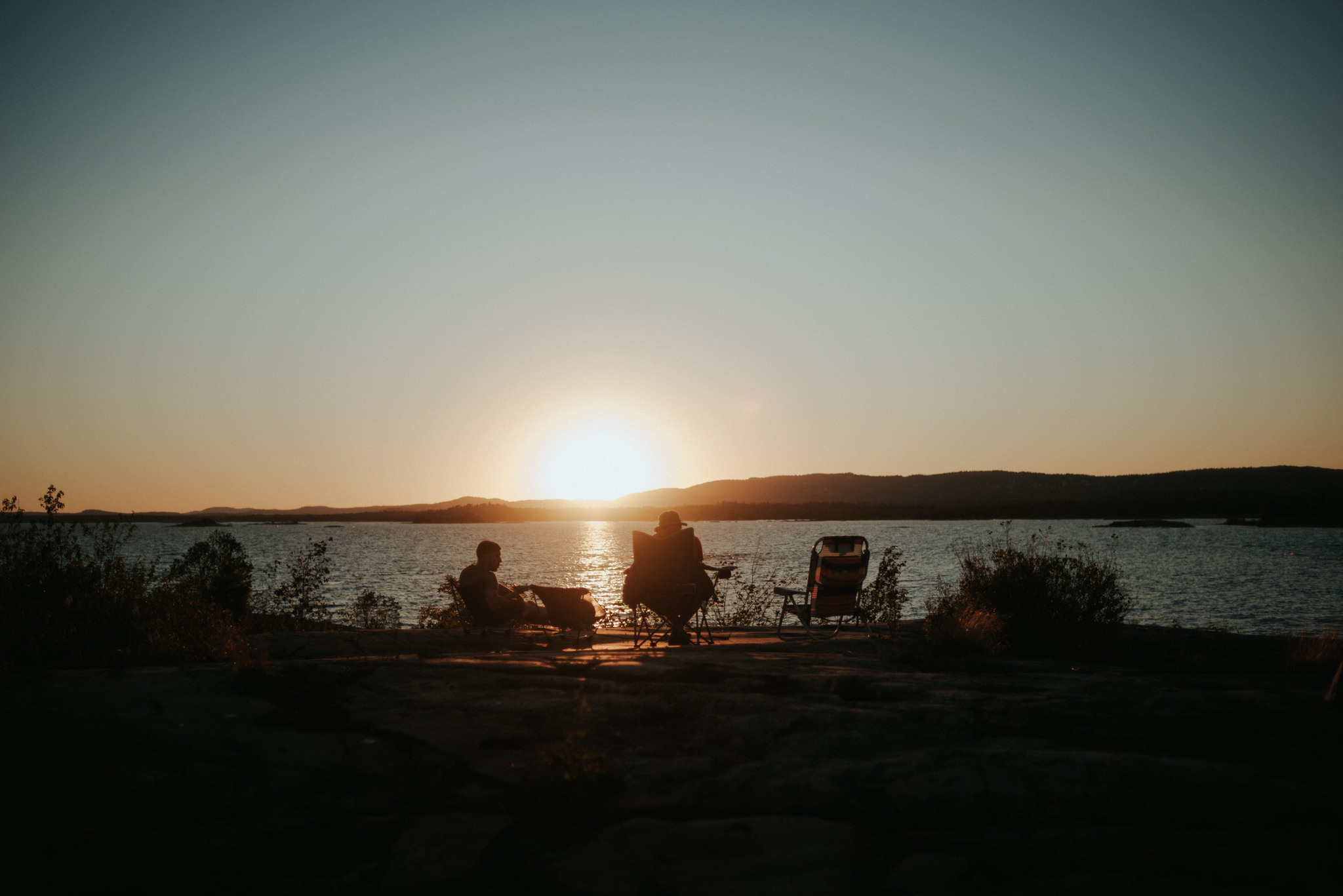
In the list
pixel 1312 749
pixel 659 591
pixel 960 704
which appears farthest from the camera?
pixel 659 591

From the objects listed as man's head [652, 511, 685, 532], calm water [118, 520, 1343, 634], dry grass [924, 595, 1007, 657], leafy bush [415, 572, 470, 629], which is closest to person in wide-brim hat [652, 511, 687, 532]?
man's head [652, 511, 685, 532]

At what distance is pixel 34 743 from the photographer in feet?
10.9

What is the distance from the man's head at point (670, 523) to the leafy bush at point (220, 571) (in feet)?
26.6

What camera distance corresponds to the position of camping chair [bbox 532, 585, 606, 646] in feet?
27.5

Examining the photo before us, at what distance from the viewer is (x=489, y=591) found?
8344mm

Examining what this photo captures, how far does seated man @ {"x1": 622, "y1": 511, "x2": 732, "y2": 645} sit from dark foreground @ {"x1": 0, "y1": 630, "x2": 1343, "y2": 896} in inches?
124

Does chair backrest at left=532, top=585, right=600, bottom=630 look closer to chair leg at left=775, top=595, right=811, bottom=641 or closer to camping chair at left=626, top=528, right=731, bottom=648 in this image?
camping chair at left=626, top=528, right=731, bottom=648

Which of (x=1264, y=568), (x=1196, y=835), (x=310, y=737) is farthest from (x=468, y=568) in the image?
(x=1264, y=568)

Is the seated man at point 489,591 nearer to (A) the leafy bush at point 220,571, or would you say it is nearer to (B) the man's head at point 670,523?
(B) the man's head at point 670,523

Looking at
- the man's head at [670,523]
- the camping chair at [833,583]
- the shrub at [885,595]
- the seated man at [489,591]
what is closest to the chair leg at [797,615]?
the camping chair at [833,583]

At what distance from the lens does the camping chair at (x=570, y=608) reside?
27.5 ft

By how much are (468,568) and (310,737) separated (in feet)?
15.5

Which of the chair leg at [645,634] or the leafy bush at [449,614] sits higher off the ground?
the chair leg at [645,634]

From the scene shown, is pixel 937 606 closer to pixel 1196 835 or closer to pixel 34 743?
pixel 1196 835
